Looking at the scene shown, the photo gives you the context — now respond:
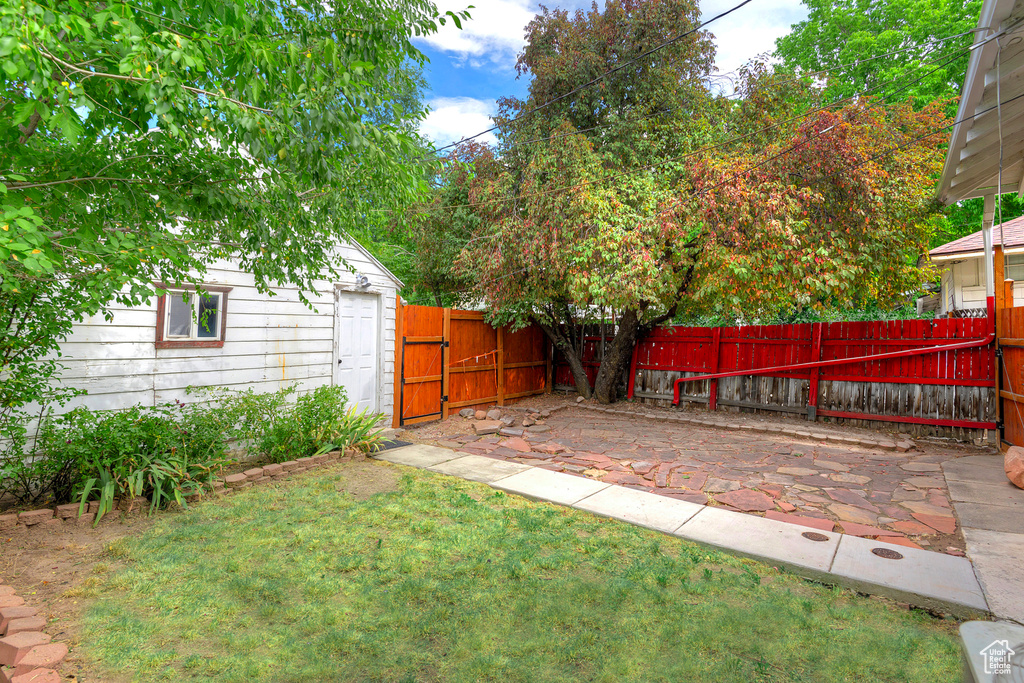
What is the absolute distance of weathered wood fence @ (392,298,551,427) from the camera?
9.27m

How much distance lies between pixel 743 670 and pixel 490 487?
136 inches

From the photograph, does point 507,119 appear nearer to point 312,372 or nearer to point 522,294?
point 522,294

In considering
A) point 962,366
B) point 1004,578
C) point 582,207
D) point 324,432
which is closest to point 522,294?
point 582,207

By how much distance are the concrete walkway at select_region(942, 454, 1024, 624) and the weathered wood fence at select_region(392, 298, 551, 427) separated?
745cm

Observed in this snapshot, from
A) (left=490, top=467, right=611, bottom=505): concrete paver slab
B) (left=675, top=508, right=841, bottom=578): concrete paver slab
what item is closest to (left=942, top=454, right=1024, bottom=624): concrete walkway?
(left=675, top=508, right=841, bottom=578): concrete paver slab

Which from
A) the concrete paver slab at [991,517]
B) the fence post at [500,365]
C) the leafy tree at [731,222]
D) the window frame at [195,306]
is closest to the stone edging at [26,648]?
the window frame at [195,306]

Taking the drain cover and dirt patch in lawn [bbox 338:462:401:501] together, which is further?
dirt patch in lawn [bbox 338:462:401:501]

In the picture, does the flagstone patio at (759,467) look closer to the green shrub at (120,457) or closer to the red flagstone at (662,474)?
the red flagstone at (662,474)

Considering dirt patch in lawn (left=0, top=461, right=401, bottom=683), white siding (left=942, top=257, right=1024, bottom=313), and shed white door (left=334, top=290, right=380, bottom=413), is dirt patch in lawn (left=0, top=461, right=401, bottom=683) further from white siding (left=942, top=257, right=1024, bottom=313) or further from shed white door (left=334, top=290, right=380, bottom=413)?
white siding (left=942, top=257, right=1024, bottom=313)

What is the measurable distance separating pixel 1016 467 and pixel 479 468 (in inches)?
229

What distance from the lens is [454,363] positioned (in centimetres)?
1038

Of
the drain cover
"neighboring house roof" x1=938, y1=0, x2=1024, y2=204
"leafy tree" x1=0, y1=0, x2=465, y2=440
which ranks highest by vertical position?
"neighboring house roof" x1=938, y1=0, x2=1024, y2=204

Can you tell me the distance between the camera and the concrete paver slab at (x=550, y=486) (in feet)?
17.8

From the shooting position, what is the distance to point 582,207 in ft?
30.2
